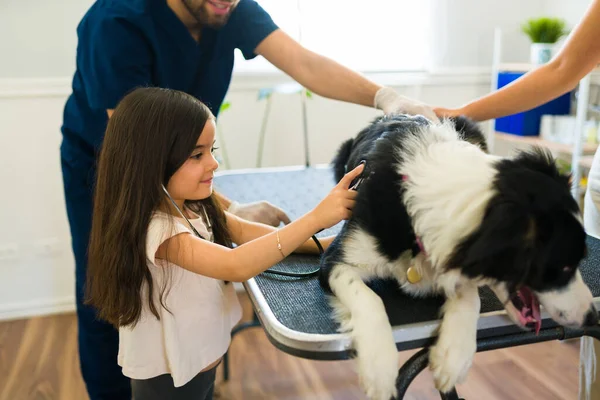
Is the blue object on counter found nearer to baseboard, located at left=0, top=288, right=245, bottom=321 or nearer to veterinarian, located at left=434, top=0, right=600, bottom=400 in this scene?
veterinarian, located at left=434, top=0, right=600, bottom=400

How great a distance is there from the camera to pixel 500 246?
749 mm

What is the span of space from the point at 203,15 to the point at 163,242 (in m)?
0.67

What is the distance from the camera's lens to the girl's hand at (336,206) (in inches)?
37.0

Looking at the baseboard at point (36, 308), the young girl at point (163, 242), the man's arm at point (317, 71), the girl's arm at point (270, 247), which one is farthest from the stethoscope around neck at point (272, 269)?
the baseboard at point (36, 308)

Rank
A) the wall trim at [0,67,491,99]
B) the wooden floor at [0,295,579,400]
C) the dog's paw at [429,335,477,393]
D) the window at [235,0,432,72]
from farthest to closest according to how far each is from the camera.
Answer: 1. the window at [235,0,432,72]
2. the wall trim at [0,67,491,99]
3. the wooden floor at [0,295,579,400]
4. the dog's paw at [429,335,477,393]

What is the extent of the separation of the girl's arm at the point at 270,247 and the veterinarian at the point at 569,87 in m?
0.63

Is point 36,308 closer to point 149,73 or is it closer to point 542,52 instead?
point 149,73

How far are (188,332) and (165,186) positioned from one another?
1.00 ft

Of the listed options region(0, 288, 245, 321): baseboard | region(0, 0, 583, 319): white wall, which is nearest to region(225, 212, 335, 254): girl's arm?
region(0, 288, 245, 321): baseboard

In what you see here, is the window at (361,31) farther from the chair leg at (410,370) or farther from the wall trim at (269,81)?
the chair leg at (410,370)

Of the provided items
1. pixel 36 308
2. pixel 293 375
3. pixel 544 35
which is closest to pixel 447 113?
pixel 293 375

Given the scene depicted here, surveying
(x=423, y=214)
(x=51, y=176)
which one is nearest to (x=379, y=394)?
(x=423, y=214)

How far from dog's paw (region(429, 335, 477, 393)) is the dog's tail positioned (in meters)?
0.73

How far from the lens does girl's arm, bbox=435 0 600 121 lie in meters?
1.29
